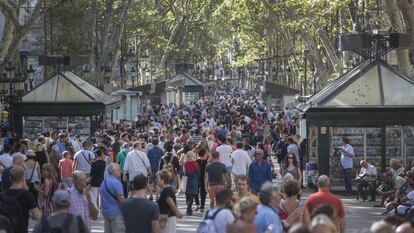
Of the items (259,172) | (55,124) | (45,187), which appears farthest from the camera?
(55,124)

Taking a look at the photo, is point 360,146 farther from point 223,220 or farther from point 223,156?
point 223,220

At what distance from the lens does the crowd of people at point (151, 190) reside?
1030cm

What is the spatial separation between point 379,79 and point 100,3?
25.7 metres

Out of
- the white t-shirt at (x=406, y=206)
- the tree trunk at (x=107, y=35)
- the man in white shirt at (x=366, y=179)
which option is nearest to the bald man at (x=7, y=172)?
the white t-shirt at (x=406, y=206)

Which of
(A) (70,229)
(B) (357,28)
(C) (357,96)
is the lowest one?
(A) (70,229)

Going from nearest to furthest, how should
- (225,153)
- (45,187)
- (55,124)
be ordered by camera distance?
(45,187)
(225,153)
(55,124)

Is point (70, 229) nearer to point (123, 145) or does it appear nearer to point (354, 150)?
point (123, 145)

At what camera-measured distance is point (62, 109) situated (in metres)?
32.0

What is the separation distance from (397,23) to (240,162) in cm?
582

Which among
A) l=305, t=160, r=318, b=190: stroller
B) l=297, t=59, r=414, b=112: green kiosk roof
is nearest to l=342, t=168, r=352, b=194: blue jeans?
l=305, t=160, r=318, b=190: stroller

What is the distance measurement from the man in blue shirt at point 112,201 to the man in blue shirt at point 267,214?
11.1 feet

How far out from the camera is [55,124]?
106ft

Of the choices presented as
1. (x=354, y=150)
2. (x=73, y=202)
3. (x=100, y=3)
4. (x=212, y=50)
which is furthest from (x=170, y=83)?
(x=212, y=50)

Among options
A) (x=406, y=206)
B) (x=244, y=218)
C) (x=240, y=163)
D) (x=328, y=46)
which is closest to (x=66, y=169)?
(x=240, y=163)
